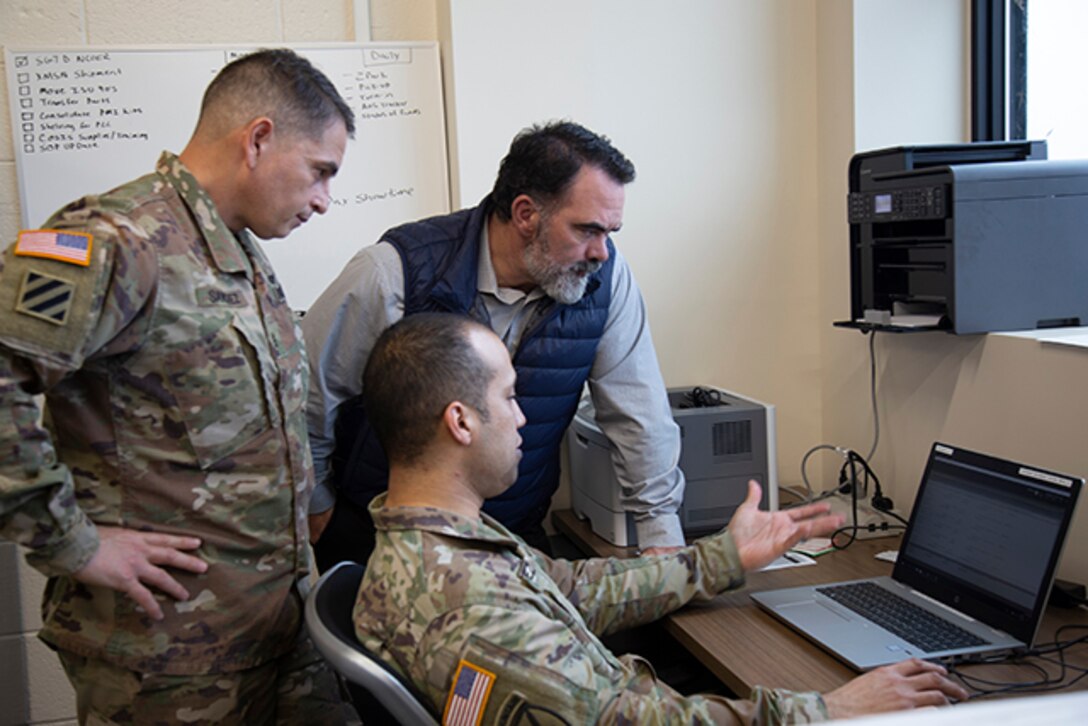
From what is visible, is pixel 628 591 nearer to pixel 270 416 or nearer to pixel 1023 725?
pixel 270 416

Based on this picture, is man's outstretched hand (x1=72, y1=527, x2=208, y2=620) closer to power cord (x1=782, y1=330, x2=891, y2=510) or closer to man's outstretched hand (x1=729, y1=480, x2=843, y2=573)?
man's outstretched hand (x1=729, y1=480, x2=843, y2=573)

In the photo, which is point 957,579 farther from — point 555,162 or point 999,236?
point 555,162

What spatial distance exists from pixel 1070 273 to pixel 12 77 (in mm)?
2422

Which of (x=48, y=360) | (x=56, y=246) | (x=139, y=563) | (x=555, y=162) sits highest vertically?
(x=555, y=162)

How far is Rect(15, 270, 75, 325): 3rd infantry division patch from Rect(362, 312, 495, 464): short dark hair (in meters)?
0.41

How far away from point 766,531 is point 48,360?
3.83 ft

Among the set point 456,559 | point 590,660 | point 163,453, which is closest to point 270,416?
point 163,453

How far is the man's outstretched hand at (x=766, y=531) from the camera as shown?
5.61 feet

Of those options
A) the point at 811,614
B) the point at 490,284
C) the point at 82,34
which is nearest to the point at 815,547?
the point at 811,614

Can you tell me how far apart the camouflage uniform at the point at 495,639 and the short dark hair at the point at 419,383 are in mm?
113

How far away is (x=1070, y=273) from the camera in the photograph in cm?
197

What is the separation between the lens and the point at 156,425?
1358 millimetres

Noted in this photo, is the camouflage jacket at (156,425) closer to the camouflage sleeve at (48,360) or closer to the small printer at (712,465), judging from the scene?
the camouflage sleeve at (48,360)

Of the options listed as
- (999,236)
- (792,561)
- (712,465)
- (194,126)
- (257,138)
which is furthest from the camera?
(194,126)
